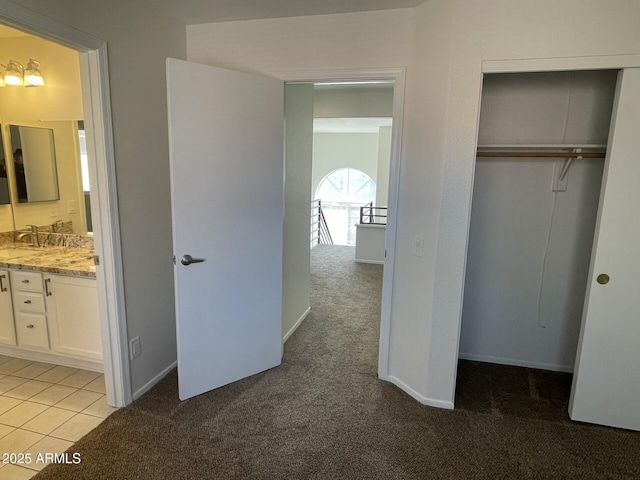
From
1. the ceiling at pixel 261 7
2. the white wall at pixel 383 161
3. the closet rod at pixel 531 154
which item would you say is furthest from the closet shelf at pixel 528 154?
the white wall at pixel 383 161

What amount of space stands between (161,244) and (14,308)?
126 cm

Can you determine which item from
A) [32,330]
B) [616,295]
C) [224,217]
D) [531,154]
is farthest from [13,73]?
[616,295]

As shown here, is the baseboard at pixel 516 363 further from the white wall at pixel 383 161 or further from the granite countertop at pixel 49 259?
the white wall at pixel 383 161

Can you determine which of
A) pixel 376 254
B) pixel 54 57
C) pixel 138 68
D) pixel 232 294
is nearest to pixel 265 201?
pixel 232 294

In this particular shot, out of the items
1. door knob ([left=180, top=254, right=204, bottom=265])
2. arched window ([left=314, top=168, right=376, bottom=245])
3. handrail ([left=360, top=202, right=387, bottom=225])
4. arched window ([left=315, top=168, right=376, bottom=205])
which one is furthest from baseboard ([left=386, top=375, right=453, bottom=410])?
arched window ([left=315, top=168, right=376, bottom=205])

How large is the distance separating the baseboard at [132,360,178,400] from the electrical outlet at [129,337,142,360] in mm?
233

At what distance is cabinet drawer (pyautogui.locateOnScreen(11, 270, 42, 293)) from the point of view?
261cm

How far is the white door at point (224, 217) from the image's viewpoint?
7.09ft

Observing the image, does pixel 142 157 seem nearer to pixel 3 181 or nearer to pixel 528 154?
pixel 3 181

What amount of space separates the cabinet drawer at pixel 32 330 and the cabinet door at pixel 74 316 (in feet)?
0.21

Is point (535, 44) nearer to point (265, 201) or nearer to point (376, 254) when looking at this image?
point (265, 201)

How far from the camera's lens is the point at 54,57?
9.05ft

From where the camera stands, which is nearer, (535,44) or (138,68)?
(535,44)

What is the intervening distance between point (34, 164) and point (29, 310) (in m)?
1.21
